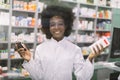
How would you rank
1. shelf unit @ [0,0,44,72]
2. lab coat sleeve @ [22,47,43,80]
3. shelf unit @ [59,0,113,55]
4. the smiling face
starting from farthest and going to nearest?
shelf unit @ [59,0,113,55]
shelf unit @ [0,0,44,72]
the smiling face
lab coat sleeve @ [22,47,43,80]

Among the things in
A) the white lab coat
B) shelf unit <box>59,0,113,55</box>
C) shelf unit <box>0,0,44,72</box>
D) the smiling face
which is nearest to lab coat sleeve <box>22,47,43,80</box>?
the white lab coat

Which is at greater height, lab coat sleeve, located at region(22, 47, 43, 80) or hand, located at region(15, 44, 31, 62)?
hand, located at region(15, 44, 31, 62)

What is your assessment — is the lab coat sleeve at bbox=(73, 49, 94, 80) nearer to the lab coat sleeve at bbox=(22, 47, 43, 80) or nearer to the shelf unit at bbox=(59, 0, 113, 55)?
the lab coat sleeve at bbox=(22, 47, 43, 80)

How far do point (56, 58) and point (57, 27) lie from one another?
0.76ft

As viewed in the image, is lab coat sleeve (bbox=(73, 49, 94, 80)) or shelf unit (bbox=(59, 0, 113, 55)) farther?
shelf unit (bbox=(59, 0, 113, 55))

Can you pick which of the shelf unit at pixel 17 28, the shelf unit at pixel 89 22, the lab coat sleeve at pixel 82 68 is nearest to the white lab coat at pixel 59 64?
the lab coat sleeve at pixel 82 68

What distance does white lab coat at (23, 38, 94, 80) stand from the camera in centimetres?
163

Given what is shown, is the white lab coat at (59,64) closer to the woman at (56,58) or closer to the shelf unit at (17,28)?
the woman at (56,58)

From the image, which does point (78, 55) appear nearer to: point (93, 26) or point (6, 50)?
point (6, 50)

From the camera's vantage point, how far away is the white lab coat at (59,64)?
1.63 meters

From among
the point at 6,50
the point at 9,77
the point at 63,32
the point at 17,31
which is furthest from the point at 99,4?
the point at 63,32

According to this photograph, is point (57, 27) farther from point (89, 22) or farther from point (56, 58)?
point (89, 22)

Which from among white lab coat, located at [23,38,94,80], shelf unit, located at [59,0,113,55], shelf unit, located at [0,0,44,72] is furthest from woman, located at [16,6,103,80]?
shelf unit, located at [59,0,113,55]

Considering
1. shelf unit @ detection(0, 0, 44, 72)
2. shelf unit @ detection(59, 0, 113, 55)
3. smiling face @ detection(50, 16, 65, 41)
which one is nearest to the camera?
smiling face @ detection(50, 16, 65, 41)
